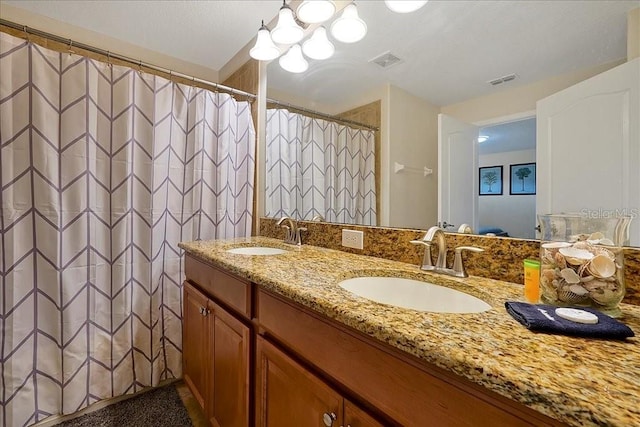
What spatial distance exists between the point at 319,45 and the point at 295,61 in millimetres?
222

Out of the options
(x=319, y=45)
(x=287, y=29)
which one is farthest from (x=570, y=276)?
(x=287, y=29)

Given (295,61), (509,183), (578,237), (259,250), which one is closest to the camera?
(578,237)

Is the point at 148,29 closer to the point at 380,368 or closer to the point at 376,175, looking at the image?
the point at 376,175

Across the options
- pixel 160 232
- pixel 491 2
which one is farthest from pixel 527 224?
pixel 160 232

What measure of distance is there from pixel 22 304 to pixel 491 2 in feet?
7.57

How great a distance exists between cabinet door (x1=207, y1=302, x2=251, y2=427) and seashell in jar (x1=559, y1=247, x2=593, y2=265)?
0.92 m

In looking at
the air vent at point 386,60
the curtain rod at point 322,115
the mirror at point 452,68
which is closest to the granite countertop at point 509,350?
the mirror at point 452,68

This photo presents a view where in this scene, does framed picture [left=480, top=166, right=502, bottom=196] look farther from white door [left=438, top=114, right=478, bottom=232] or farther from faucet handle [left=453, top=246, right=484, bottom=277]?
faucet handle [left=453, top=246, right=484, bottom=277]

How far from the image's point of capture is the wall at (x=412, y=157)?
1.12 metres

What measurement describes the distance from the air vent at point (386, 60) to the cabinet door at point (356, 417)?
4.16 ft

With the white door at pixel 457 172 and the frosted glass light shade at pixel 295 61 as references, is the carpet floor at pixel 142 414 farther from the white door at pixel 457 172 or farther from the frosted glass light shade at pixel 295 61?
the frosted glass light shade at pixel 295 61

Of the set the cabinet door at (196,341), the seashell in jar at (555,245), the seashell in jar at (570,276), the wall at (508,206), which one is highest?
the wall at (508,206)

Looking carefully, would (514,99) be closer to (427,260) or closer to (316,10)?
(427,260)

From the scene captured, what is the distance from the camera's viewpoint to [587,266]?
1.94 feet
